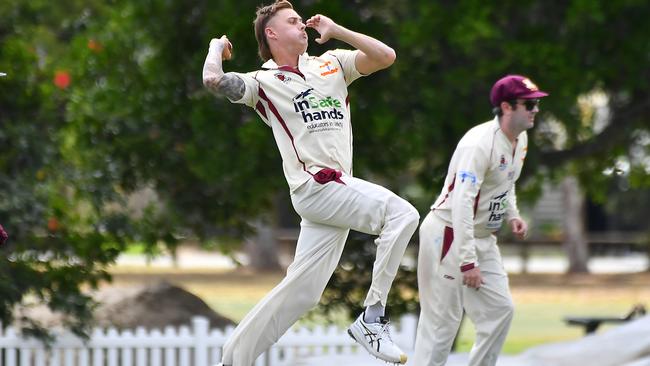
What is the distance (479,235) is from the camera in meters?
8.28

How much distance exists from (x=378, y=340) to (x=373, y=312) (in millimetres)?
188

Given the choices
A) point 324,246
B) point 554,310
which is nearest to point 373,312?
point 324,246

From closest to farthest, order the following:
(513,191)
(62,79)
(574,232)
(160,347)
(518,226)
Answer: (518,226) → (513,191) → (160,347) → (62,79) → (574,232)

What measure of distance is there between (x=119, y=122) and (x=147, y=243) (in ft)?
4.24

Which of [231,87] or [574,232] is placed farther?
[574,232]

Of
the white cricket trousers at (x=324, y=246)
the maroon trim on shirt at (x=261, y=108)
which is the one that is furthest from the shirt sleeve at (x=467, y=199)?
the maroon trim on shirt at (x=261, y=108)

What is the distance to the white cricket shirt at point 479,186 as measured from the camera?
309 inches

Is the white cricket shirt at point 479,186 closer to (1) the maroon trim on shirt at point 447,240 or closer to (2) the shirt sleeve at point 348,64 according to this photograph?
(1) the maroon trim on shirt at point 447,240

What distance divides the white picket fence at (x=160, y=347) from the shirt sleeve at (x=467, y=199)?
3.43 meters

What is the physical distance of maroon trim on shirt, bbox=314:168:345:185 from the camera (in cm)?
680

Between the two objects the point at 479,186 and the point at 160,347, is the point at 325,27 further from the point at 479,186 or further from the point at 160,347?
the point at 160,347

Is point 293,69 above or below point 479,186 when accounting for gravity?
above

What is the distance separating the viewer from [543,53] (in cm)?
1280

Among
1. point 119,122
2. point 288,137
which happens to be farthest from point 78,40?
point 288,137
